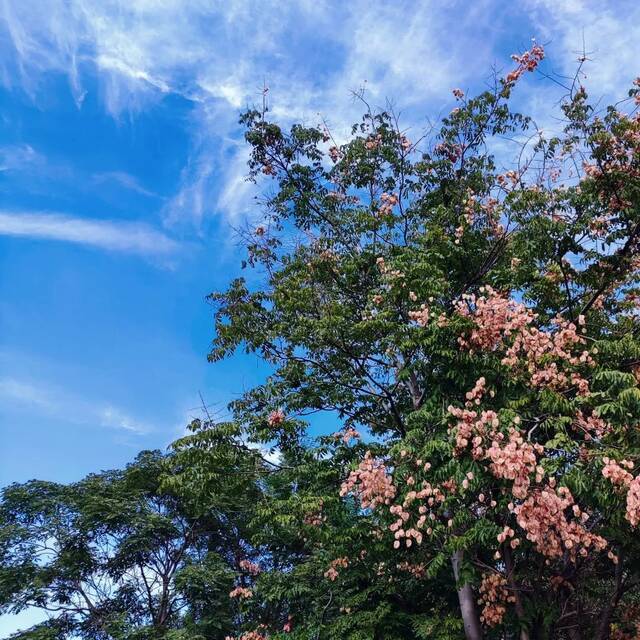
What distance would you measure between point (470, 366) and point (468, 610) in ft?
12.0

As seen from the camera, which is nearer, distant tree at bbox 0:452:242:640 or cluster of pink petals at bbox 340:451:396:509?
cluster of pink petals at bbox 340:451:396:509

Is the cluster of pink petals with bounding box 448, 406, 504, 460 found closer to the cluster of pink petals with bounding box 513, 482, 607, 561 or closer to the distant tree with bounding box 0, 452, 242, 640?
the cluster of pink petals with bounding box 513, 482, 607, 561

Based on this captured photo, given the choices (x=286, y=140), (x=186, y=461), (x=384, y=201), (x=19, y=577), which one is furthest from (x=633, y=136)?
(x=19, y=577)

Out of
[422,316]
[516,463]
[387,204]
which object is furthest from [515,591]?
[387,204]

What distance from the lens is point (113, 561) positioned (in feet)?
50.4

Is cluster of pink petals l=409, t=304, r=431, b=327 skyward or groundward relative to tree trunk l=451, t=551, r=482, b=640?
skyward

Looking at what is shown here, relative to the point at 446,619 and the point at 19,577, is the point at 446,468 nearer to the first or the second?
the point at 446,619

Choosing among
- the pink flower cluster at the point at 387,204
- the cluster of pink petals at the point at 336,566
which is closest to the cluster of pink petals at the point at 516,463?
the cluster of pink petals at the point at 336,566

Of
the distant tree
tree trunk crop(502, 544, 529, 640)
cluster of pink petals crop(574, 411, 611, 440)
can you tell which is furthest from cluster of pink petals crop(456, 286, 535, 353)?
the distant tree

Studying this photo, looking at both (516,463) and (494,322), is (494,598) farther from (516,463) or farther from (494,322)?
(494,322)

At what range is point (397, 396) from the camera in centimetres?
959

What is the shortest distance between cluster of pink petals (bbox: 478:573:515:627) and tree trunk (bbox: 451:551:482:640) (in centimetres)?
13

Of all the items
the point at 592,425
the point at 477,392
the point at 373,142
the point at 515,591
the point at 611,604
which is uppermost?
the point at 373,142

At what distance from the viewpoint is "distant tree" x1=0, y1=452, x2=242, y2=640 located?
14102mm
